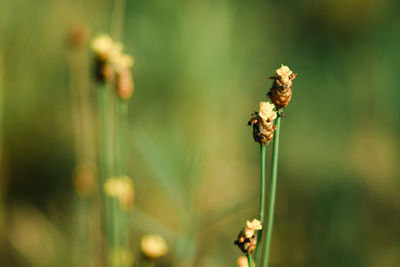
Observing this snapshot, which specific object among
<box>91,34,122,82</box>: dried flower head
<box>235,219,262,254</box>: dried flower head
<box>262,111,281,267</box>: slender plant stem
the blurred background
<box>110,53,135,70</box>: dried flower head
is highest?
the blurred background

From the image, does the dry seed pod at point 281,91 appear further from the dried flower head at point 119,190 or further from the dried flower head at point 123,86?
the dried flower head at point 119,190

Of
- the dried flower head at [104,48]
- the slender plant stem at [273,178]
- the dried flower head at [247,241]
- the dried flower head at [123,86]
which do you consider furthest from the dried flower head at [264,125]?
the dried flower head at [104,48]

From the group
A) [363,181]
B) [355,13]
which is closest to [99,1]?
[355,13]

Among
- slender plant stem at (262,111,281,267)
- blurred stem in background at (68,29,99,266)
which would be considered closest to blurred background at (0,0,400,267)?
blurred stem in background at (68,29,99,266)

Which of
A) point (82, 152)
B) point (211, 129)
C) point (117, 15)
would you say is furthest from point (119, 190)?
point (117, 15)

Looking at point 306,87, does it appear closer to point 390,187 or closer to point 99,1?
point 390,187

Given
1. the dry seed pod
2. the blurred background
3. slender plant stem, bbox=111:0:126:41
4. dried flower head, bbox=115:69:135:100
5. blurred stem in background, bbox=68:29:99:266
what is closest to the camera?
the dry seed pod

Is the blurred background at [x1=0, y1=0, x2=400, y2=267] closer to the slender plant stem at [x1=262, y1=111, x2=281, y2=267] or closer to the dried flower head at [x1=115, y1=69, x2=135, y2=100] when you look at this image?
the dried flower head at [x1=115, y1=69, x2=135, y2=100]

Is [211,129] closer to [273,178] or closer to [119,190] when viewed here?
[119,190]
